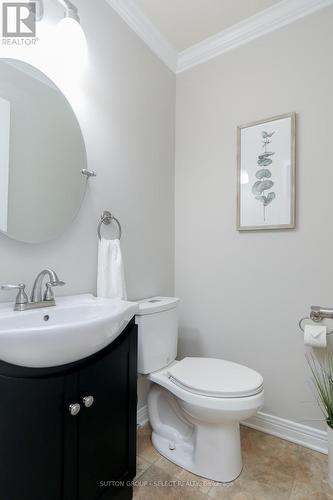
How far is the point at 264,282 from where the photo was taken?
1665 millimetres

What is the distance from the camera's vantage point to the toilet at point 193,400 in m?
1.20

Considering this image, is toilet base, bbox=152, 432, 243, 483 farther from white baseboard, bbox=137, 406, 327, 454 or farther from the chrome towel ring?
the chrome towel ring

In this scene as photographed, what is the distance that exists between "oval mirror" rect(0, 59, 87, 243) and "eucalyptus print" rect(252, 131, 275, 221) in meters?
1.02

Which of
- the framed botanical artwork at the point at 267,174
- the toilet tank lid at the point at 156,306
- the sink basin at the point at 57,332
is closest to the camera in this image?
the sink basin at the point at 57,332

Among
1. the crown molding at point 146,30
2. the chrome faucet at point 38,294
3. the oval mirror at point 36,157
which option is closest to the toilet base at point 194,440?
the chrome faucet at point 38,294

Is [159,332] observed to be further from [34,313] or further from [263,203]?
[263,203]

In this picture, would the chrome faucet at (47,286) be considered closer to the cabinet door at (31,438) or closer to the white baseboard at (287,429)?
the cabinet door at (31,438)

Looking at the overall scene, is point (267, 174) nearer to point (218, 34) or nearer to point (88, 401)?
point (218, 34)

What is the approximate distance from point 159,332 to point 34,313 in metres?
0.67

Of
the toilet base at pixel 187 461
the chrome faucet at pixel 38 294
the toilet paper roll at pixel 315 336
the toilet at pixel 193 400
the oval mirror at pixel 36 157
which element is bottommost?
the toilet base at pixel 187 461

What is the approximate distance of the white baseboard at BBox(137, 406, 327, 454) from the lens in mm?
1470

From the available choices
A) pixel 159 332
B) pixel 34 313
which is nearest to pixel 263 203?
pixel 159 332

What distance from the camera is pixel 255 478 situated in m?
1.27

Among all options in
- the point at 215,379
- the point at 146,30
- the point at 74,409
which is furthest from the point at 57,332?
the point at 146,30
